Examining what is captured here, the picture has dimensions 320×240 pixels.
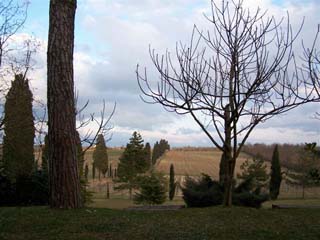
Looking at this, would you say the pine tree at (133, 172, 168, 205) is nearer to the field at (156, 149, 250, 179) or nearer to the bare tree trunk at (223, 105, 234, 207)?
the field at (156, 149, 250, 179)

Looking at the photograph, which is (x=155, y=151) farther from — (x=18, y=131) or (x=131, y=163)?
(x=18, y=131)

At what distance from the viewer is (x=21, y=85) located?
22656mm

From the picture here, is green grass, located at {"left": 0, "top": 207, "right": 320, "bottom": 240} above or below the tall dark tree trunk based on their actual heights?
below

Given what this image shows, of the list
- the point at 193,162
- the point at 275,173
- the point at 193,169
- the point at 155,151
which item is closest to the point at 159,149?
the point at 155,151

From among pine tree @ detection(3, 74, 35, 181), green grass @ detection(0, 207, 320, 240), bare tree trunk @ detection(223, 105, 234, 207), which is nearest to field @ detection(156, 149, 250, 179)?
pine tree @ detection(3, 74, 35, 181)

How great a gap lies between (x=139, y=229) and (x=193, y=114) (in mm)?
4659

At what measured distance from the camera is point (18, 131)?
22703 millimetres

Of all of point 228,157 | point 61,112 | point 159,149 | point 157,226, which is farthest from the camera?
point 159,149

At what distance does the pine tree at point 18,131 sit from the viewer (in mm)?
21009

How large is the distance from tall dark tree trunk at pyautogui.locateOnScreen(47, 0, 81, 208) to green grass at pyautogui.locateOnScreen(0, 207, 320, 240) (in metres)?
0.41

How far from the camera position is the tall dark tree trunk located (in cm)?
802

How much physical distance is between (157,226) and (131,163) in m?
49.7

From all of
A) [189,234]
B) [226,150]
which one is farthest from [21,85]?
[189,234]

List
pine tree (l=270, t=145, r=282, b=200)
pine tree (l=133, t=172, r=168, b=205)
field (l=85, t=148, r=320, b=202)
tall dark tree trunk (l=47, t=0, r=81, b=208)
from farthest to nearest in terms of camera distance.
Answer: field (l=85, t=148, r=320, b=202) → pine tree (l=270, t=145, r=282, b=200) → pine tree (l=133, t=172, r=168, b=205) → tall dark tree trunk (l=47, t=0, r=81, b=208)
